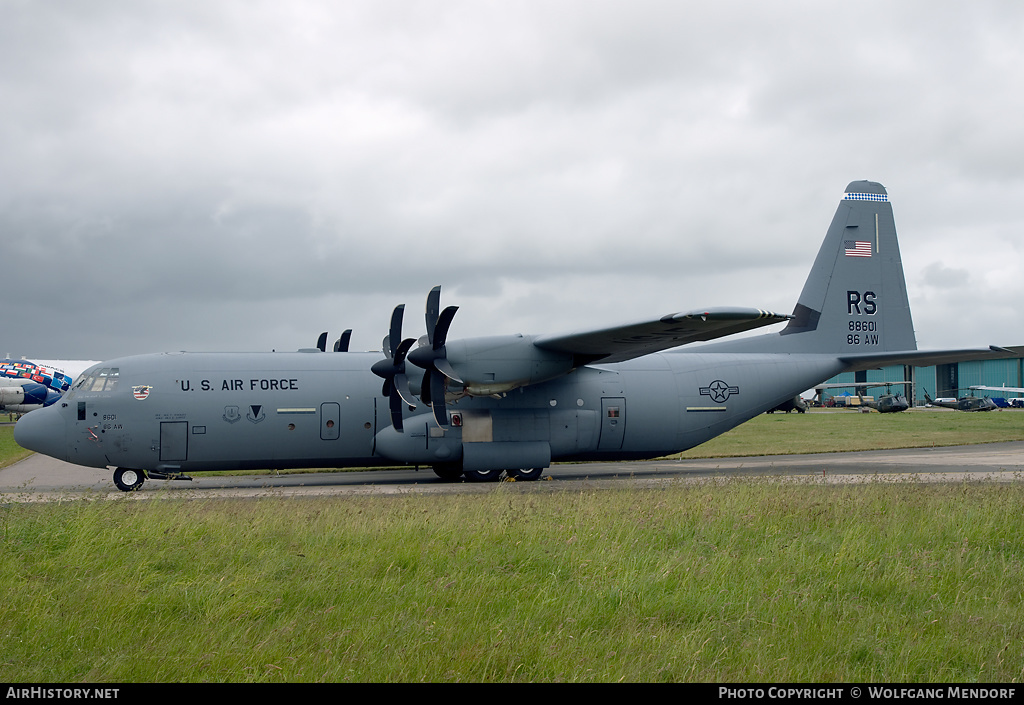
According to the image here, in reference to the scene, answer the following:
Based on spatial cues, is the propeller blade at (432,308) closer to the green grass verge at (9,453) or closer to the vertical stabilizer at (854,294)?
the vertical stabilizer at (854,294)

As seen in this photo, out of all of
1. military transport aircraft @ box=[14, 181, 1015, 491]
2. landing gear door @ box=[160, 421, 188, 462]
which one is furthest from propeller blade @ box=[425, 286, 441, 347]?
landing gear door @ box=[160, 421, 188, 462]

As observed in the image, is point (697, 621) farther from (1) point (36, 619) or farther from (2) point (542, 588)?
(1) point (36, 619)

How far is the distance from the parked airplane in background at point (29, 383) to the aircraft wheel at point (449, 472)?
57.9 m

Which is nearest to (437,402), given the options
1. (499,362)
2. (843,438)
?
(499,362)

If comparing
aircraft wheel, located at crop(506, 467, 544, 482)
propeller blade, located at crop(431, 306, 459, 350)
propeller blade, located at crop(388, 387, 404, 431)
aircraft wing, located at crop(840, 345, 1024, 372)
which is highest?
propeller blade, located at crop(431, 306, 459, 350)

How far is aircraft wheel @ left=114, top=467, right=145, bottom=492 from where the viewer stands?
1870cm

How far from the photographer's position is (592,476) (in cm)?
2197

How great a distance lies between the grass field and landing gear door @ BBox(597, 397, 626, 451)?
7968 mm

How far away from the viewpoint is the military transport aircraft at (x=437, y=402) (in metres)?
18.2

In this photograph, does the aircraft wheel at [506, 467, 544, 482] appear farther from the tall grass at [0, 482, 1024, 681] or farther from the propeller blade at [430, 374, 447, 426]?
the tall grass at [0, 482, 1024, 681]

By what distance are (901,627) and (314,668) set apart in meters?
5.01

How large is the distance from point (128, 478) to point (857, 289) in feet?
67.5


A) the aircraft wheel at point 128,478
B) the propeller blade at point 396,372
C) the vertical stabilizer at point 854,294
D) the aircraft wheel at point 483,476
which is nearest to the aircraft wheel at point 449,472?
the aircraft wheel at point 483,476

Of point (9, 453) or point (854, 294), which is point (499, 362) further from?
point (9, 453)
